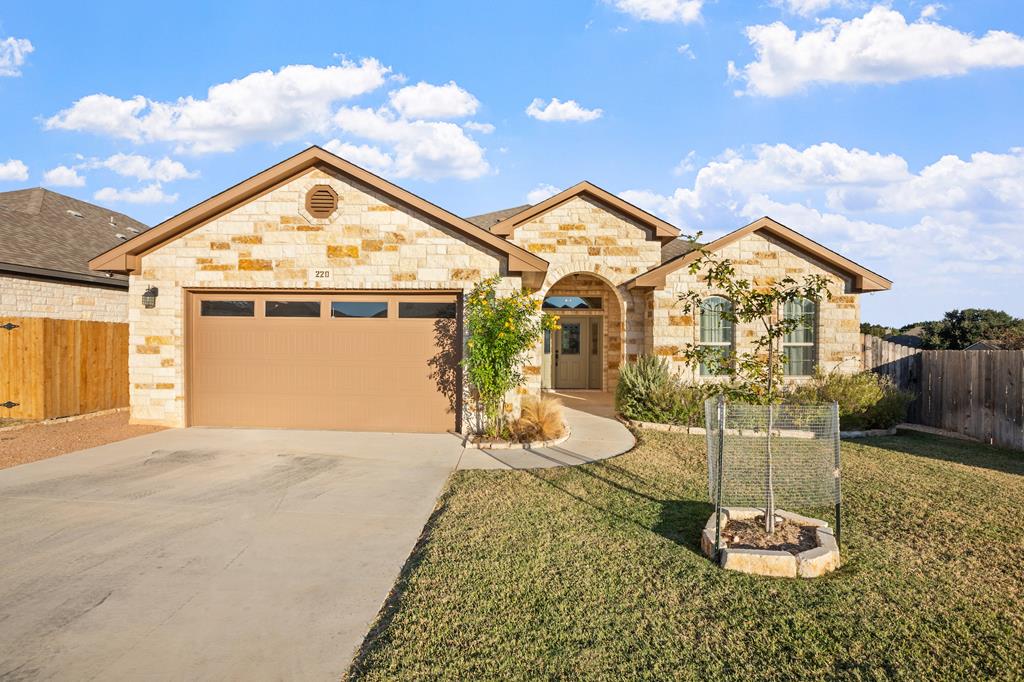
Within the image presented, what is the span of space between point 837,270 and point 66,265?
1902cm

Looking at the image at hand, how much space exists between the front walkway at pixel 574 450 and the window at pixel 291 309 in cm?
420

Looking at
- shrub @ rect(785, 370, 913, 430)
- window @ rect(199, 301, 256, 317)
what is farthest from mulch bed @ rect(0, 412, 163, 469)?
shrub @ rect(785, 370, 913, 430)

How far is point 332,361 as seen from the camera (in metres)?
10.8

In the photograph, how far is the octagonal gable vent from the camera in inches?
422

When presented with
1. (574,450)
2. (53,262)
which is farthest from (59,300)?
(574,450)

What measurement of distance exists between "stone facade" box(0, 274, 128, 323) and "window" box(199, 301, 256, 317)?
531 centimetres

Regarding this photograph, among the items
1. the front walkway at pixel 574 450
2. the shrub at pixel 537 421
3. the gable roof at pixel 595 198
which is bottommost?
the front walkway at pixel 574 450

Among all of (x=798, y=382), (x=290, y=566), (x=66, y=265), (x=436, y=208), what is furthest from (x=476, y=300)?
A: (x=66, y=265)

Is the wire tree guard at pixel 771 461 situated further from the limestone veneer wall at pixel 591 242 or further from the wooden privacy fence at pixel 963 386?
the limestone veneer wall at pixel 591 242

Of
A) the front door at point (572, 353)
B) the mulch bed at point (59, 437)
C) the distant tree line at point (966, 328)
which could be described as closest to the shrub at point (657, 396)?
the front door at point (572, 353)

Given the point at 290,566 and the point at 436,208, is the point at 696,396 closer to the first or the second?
the point at 436,208

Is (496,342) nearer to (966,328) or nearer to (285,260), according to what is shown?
(285,260)

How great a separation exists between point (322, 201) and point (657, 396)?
25.2ft

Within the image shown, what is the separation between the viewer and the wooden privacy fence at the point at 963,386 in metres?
10.2
